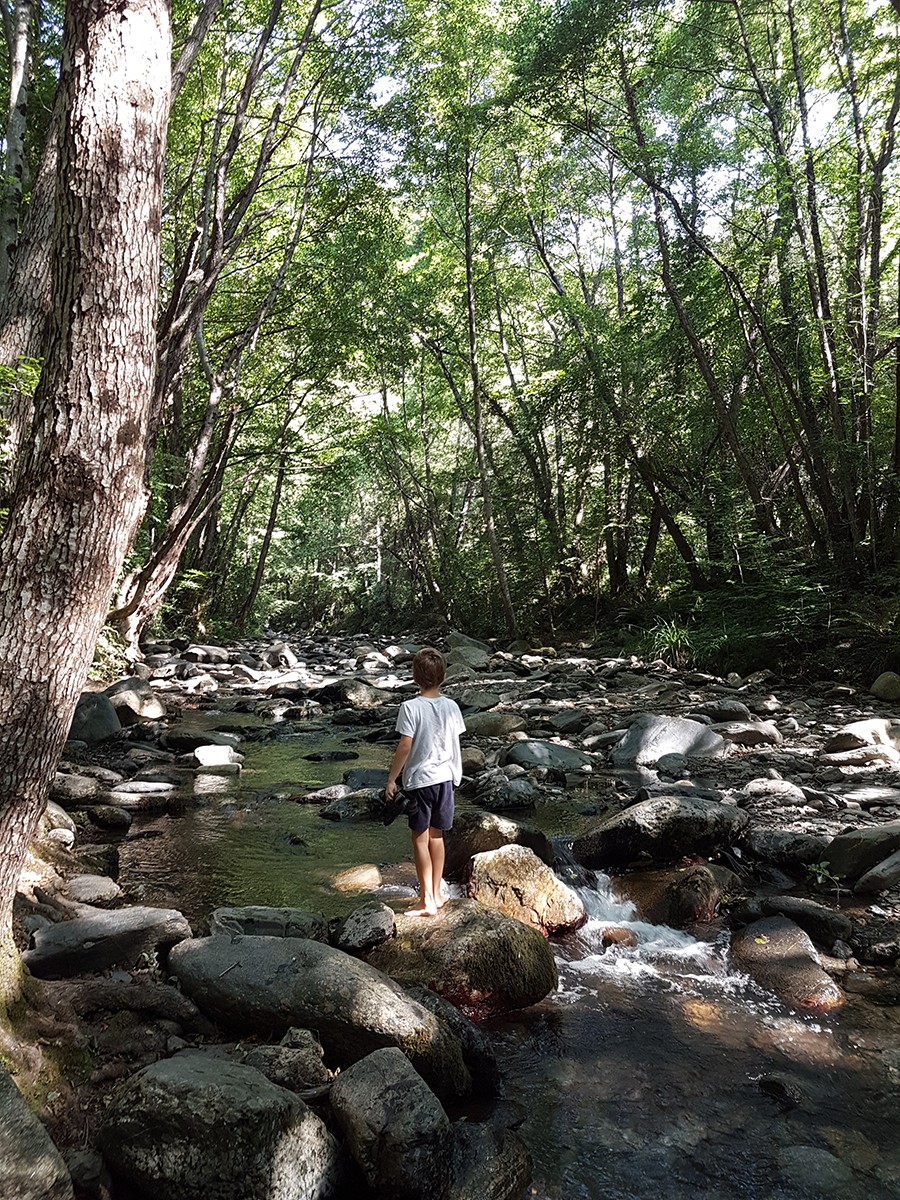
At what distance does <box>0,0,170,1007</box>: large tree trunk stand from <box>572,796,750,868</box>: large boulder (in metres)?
4.21

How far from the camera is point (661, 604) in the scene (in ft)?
58.3

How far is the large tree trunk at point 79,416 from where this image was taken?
2646 mm

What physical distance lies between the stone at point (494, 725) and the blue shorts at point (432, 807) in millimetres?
5872

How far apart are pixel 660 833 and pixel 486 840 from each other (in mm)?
1364

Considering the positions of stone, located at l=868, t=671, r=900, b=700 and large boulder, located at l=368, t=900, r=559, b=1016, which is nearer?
large boulder, located at l=368, t=900, r=559, b=1016

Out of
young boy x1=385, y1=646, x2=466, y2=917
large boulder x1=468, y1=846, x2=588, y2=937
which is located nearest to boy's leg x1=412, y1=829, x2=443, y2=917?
young boy x1=385, y1=646, x2=466, y2=917

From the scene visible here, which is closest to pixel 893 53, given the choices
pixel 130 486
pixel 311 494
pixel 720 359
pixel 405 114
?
pixel 720 359

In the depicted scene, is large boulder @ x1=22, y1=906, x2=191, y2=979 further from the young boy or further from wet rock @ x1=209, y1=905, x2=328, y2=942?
the young boy

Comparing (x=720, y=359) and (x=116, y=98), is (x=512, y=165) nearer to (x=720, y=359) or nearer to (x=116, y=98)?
(x=720, y=359)

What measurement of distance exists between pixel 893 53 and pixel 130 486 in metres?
14.8

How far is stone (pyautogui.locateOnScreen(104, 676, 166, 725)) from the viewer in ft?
35.0

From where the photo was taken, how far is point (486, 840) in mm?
5688

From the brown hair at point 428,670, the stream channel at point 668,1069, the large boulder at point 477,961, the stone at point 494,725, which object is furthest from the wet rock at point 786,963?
the stone at point 494,725

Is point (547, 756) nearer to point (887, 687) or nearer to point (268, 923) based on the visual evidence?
point (268, 923)
